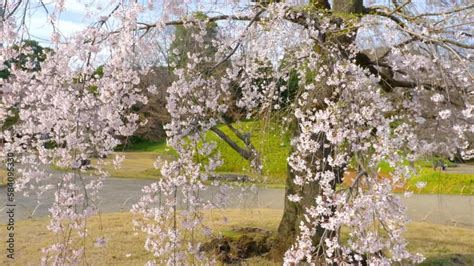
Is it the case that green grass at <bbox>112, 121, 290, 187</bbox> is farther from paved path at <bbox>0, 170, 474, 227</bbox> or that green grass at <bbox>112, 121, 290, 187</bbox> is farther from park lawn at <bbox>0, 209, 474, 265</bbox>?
park lawn at <bbox>0, 209, 474, 265</bbox>

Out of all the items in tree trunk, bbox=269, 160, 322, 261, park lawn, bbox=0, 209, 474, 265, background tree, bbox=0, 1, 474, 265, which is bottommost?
park lawn, bbox=0, 209, 474, 265

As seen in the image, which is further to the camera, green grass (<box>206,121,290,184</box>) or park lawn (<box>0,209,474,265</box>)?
park lawn (<box>0,209,474,265</box>)

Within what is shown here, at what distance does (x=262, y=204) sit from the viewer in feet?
32.5

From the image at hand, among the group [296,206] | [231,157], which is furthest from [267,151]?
[231,157]

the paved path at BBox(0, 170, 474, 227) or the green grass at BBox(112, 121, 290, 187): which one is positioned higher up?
the green grass at BBox(112, 121, 290, 187)

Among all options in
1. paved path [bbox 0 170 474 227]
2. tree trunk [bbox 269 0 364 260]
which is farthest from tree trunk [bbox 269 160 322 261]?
paved path [bbox 0 170 474 227]

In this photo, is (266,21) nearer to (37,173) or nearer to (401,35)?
(401,35)

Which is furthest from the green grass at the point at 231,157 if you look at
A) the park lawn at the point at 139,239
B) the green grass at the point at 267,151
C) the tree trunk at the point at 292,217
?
the park lawn at the point at 139,239

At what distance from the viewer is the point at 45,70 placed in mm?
3438

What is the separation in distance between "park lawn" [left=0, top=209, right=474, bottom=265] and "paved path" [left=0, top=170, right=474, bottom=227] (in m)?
0.43

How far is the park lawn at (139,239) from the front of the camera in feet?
17.7

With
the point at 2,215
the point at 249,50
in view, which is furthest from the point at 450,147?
the point at 2,215

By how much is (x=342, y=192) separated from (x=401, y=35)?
1772 millimetres

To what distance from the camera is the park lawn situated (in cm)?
539
